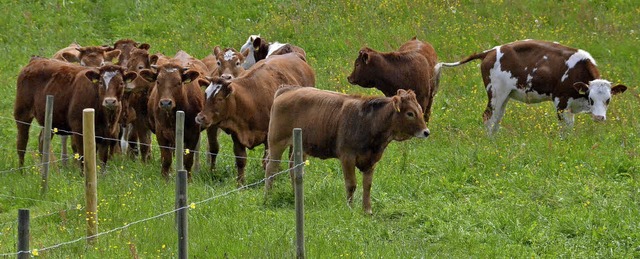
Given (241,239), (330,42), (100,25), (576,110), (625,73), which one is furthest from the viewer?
(100,25)

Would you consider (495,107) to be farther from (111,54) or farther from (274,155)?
(111,54)

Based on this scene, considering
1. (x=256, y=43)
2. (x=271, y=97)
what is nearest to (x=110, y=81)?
(x=271, y=97)

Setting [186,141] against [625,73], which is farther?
[625,73]

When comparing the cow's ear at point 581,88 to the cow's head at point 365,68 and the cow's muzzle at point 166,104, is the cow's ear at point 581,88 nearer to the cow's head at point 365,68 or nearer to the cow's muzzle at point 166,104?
the cow's head at point 365,68

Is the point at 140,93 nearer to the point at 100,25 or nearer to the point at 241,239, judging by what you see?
the point at 241,239

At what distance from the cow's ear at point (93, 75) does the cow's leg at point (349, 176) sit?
4.16 metres

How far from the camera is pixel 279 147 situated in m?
12.8

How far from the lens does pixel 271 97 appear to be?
14547mm

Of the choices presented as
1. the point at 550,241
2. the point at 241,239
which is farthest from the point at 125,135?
the point at 550,241

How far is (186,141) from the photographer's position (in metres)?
14.3

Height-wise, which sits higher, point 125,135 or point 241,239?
point 241,239

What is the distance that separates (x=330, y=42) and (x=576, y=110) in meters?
8.68

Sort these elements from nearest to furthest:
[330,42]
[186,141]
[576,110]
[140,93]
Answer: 1. [186,141]
2. [140,93]
3. [576,110]
4. [330,42]

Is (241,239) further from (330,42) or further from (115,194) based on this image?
(330,42)
